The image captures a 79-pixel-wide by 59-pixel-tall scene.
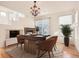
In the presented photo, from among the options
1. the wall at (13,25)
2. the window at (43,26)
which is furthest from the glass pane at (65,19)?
the wall at (13,25)

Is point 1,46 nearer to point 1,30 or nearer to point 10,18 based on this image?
point 1,30

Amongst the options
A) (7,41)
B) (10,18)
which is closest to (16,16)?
(10,18)

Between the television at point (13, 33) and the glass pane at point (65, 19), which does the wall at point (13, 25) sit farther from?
the glass pane at point (65, 19)

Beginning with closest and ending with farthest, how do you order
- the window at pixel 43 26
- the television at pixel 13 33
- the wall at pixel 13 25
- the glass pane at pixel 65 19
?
the wall at pixel 13 25 < the television at pixel 13 33 < the glass pane at pixel 65 19 < the window at pixel 43 26

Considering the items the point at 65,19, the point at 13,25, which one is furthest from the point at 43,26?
the point at 13,25

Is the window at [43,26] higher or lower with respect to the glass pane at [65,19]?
lower

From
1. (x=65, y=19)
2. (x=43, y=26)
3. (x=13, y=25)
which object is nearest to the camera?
(x=13, y=25)

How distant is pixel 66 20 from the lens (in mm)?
6414

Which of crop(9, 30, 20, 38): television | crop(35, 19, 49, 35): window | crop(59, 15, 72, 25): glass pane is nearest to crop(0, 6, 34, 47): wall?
crop(9, 30, 20, 38): television

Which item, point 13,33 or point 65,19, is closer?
point 13,33

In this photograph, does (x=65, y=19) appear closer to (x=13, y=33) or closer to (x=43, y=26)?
(x=43, y=26)

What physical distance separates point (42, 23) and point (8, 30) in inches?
124

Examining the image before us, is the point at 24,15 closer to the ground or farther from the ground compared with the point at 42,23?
farther from the ground

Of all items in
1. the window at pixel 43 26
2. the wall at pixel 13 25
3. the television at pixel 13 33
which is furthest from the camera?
the window at pixel 43 26
